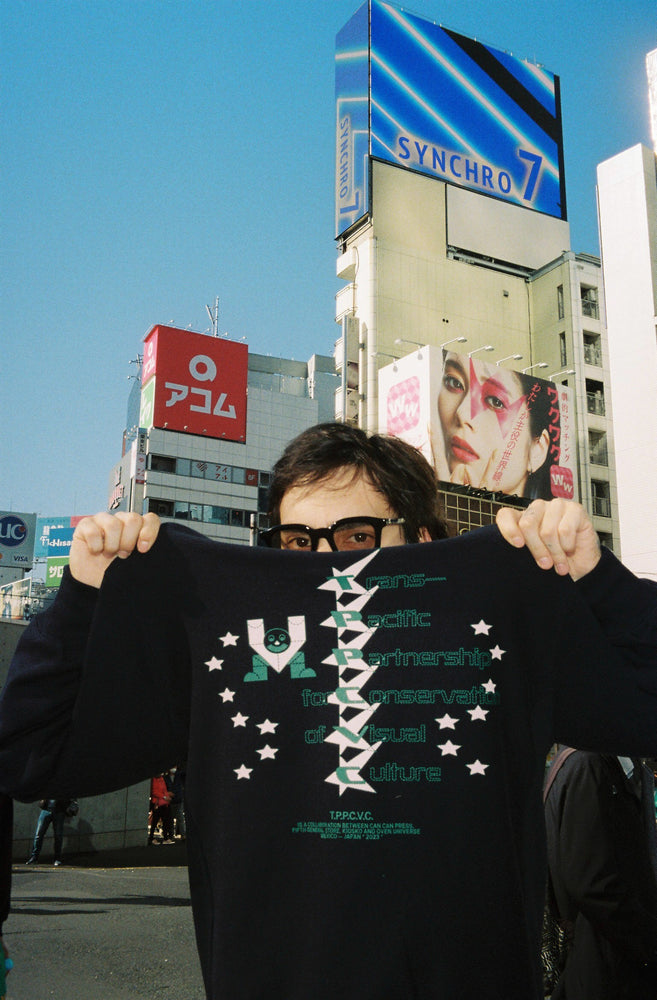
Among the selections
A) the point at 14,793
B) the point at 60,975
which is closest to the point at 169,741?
the point at 14,793

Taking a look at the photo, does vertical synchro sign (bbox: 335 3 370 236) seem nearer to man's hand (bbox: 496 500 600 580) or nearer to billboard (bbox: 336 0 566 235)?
billboard (bbox: 336 0 566 235)

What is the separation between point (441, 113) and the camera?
3716 centimetres

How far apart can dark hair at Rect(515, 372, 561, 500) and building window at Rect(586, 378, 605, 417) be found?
4.19m

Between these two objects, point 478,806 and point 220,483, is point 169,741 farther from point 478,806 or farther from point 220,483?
point 220,483

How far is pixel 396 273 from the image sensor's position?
35.3 meters

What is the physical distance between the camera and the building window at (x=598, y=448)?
35531 mm

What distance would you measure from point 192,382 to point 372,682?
44.3 m

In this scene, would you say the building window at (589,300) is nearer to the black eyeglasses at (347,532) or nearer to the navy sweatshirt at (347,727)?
the black eyeglasses at (347,532)

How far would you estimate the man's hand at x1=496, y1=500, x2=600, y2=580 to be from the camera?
1.72 metres

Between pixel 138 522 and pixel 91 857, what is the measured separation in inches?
510

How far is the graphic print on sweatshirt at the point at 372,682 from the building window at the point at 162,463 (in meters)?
48.6

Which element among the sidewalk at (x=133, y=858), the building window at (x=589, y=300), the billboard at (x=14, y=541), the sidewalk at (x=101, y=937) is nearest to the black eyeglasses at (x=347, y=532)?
the sidewalk at (x=101, y=937)

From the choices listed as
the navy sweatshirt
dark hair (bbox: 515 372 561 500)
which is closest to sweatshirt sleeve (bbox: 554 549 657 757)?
the navy sweatshirt

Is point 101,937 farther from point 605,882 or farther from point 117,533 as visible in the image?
point 117,533
